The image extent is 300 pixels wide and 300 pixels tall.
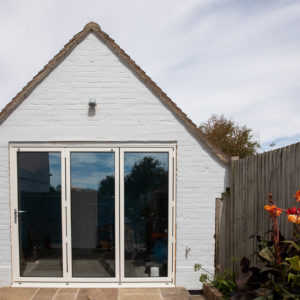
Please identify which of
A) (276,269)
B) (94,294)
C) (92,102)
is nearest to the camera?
(276,269)

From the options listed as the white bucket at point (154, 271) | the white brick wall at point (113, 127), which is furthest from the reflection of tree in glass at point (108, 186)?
the white bucket at point (154, 271)

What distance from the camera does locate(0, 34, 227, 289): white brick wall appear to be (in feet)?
12.3

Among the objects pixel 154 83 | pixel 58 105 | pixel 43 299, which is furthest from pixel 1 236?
pixel 154 83

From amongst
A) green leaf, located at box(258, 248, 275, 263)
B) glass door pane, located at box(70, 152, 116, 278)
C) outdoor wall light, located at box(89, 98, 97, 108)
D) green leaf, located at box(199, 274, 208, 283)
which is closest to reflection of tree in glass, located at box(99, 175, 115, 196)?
glass door pane, located at box(70, 152, 116, 278)

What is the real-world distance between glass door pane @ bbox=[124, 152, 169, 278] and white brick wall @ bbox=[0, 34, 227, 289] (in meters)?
0.29

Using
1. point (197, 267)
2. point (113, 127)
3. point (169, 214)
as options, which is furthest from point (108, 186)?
point (197, 267)

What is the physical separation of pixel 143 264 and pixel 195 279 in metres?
0.96

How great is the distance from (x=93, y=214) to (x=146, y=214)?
96 centimetres

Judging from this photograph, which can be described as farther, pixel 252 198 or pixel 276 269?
pixel 252 198

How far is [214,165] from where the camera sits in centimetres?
385

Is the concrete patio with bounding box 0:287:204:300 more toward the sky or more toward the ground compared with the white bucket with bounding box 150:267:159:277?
more toward the ground

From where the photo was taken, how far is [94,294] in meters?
3.52

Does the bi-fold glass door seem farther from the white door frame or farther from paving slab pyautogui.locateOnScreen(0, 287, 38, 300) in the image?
paving slab pyautogui.locateOnScreen(0, 287, 38, 300)

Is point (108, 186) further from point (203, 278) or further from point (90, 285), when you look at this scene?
point (203, 278)
